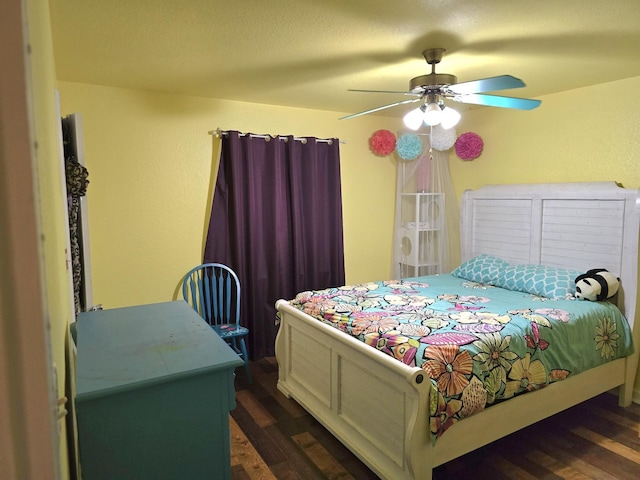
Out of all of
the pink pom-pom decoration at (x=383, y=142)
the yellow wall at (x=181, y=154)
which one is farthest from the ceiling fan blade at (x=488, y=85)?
the pink pom-pom decoration at (x=383, y=142)

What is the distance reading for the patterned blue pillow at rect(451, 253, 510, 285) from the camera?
358 cm

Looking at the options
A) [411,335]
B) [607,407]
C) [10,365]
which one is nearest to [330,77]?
[411,335]

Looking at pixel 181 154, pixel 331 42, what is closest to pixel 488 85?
pixel 331 42

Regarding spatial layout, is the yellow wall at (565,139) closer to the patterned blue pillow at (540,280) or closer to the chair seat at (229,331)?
the patterned blue pillow at (540,280)

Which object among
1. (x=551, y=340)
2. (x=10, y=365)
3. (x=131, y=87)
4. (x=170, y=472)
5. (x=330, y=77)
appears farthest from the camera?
(x=131, y=87)

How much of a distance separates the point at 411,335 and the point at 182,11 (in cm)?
193

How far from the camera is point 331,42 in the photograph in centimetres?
228

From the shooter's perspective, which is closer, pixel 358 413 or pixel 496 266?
pixel 358 413

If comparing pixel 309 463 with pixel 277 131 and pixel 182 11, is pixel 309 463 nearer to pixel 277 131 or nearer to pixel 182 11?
pixel 182 11

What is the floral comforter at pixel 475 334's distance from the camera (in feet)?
6.88

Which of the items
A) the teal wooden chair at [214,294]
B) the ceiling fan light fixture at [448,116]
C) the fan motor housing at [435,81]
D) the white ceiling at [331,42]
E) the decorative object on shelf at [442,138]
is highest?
the white ceiling at [331,42]

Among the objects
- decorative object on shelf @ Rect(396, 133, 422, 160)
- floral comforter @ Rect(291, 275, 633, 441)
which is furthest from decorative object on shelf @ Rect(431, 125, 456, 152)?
floral comforter @ Rect(291, 275, 633, 441)

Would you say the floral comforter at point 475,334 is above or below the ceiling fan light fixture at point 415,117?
below

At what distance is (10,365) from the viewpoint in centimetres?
43
